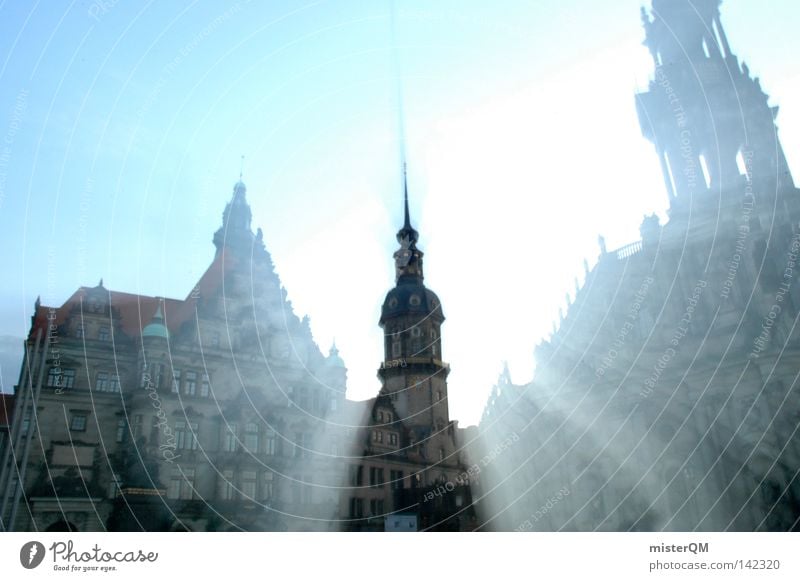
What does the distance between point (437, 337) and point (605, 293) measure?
45.7 feet

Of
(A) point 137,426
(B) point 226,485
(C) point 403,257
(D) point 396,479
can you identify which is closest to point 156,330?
(A) point 137,426

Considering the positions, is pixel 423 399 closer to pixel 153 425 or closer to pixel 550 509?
pixel 550 509

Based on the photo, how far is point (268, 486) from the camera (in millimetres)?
32281

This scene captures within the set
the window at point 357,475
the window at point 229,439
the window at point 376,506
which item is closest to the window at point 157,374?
the window at point 229,439

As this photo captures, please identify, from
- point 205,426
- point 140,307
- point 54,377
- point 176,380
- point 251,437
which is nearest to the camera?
point 54,377

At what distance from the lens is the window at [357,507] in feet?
117

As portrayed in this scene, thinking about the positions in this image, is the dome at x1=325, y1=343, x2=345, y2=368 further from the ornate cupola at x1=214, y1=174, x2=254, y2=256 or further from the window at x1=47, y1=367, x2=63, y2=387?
the window at x1=47, y1=367, x2=63, y2=387

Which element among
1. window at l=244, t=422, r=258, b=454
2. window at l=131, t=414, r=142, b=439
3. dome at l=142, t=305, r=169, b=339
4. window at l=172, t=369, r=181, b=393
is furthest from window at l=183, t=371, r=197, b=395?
window at l=244, t=422, r=258, b=454

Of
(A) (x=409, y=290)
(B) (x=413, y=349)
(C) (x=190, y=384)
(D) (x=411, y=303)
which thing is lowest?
(C) (x=190, y=384)

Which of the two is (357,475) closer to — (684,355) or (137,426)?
(137,426)

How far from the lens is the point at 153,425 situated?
30000 mm

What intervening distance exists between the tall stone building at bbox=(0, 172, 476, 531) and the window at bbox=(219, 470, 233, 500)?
3.9 inches

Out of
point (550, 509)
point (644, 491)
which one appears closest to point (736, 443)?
point (644, 491)

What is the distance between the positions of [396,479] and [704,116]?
100ft
